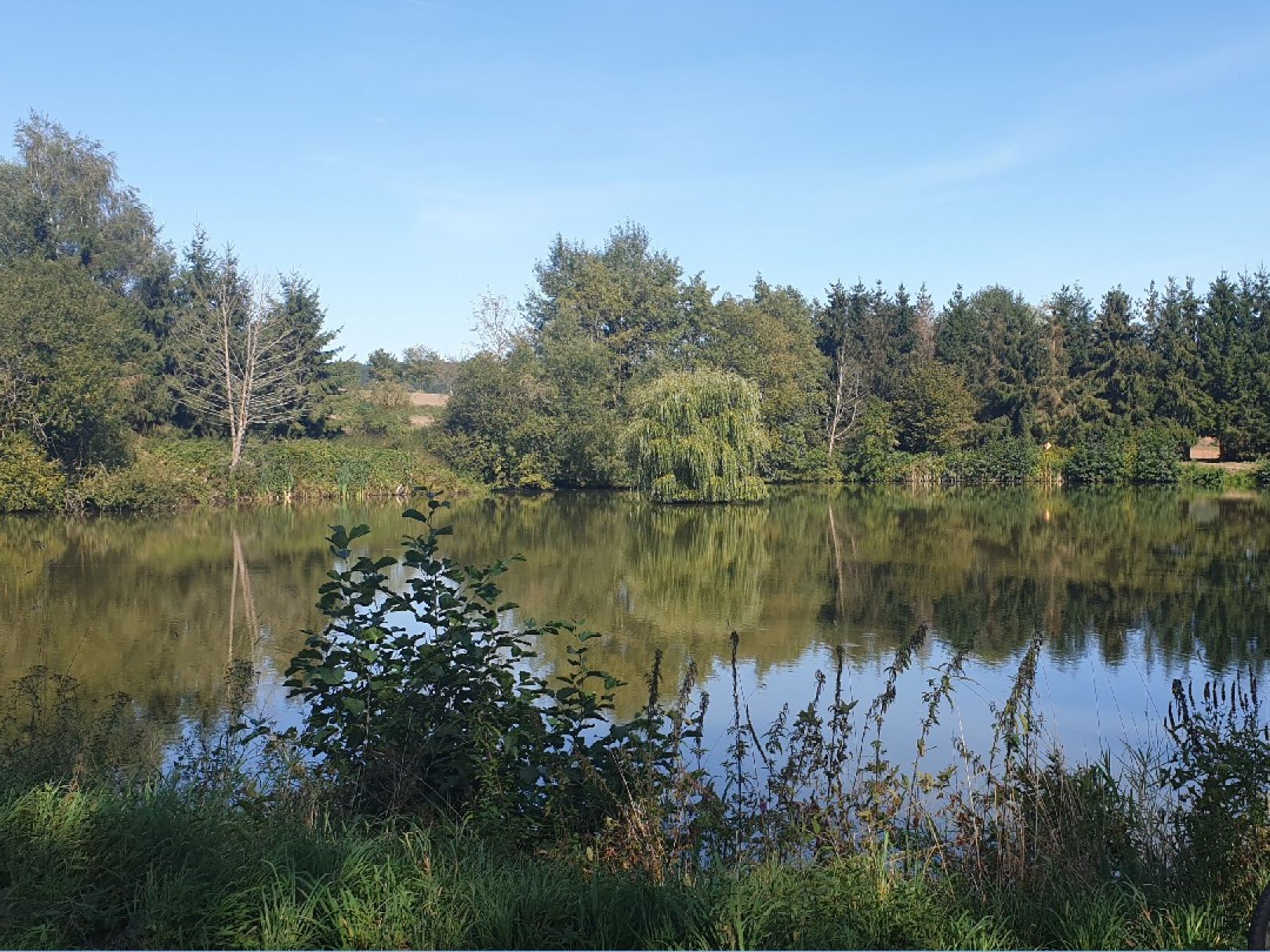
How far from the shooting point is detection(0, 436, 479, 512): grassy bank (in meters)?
28.1

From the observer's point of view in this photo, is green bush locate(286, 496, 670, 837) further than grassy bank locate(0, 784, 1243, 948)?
Yes

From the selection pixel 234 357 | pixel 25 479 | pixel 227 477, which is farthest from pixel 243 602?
pixel 234 357

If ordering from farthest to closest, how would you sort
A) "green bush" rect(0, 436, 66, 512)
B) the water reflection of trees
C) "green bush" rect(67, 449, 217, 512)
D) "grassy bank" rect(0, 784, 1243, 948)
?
"green bush" rect(67, 449, 217, 512), "green bush" rect(0, 436, 66, 512), the water reflection of trees, "grassy bank" rect(0, 784, 1243, 948)

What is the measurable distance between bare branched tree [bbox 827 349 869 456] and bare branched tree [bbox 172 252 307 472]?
23.5m

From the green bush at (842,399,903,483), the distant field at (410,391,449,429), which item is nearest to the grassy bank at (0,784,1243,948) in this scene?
the distant field at (410,391,449,429)

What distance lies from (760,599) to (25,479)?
21.5 meters

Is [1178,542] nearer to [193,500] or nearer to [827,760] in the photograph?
[827,760]

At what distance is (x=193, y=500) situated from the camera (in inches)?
1276

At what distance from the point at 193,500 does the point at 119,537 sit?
1000 cm

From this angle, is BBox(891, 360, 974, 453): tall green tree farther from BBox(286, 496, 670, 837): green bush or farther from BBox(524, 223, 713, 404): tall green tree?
BBox(286, 496, 670, 837): green bush

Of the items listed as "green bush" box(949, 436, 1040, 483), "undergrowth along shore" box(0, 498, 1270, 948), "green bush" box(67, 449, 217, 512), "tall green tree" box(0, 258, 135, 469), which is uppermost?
"tall green tree" box(0, 258, 135, 469)

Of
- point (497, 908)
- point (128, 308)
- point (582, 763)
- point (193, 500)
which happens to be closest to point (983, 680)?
point (582, 763)

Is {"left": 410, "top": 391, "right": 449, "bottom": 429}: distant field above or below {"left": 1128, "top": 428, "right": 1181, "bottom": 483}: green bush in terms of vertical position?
above

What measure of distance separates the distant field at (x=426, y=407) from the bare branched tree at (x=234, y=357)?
7.14 metres
